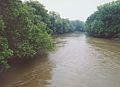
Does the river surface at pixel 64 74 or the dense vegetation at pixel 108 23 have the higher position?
the dense vegetation at pixel 108 23

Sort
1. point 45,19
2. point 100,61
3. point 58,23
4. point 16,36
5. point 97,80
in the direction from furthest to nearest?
1. point 58,23
2. point 45,19
3. point 100,61
4. point 16,36
5. point 97,80

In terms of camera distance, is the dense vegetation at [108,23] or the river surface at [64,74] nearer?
the river surface at [64,74]

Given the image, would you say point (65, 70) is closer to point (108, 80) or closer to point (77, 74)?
point (77, 74)

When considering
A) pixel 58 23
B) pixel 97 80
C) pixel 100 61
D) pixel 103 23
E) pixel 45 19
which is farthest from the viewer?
pixel 58 23

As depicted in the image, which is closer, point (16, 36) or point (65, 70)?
point (16, 36)

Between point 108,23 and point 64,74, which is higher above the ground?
point 108,23

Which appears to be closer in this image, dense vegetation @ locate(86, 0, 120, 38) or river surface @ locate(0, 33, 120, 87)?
river surface @ locate(0, 33, 120, 87)

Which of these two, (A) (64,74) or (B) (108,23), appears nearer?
(A) (64,74)

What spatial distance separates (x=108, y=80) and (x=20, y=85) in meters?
5.95

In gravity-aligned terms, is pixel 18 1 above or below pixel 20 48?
above

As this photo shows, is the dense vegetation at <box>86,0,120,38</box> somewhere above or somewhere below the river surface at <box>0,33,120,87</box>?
above

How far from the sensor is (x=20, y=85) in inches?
605

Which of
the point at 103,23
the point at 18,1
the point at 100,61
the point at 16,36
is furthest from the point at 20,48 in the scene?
the point at 103,23

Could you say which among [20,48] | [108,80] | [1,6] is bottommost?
[108,80]
